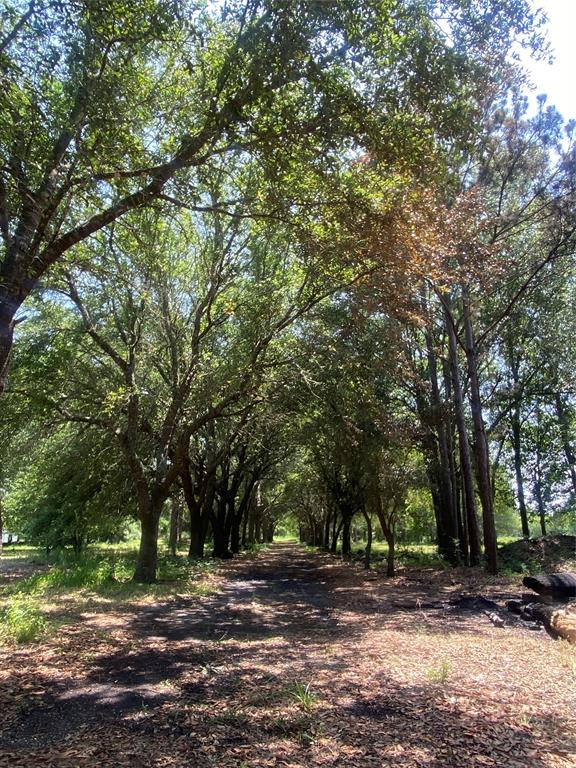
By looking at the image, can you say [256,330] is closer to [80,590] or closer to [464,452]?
[80,590]

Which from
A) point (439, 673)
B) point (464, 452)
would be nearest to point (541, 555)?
point (464, 452)

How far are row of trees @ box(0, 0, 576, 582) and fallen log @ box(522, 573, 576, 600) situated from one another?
5.38 m

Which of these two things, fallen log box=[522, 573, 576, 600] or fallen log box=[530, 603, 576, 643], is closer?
fallen log box=[530, 603, 576, 643]

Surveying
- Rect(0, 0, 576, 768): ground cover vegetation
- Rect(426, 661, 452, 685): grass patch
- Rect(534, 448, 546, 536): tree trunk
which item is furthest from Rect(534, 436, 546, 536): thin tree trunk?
Rect(426, 661, 452, 685): grass patch

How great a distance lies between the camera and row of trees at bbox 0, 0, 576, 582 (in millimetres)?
5785

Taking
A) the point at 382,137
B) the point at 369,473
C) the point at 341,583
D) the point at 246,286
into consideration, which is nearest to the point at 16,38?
the point at 382,137

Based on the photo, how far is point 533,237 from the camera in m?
17.7

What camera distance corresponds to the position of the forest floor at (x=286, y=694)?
399cm

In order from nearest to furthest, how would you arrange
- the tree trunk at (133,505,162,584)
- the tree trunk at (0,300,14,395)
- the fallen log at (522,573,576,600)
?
the tree trunk at (0,300,14,395) → the fallen log at (522,573,576,600) → the tree trunk at (133,505,162,584)

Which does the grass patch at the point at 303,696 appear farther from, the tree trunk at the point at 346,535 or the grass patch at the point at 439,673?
the tree trunk at the point at 346,535

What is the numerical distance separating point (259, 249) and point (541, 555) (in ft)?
45.9

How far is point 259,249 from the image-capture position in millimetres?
14172

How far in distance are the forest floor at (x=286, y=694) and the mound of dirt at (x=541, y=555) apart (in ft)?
26.8

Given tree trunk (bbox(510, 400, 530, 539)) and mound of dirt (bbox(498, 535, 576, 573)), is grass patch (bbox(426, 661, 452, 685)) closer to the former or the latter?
mound of dirt (bbox(498, 535, 576, 573))
